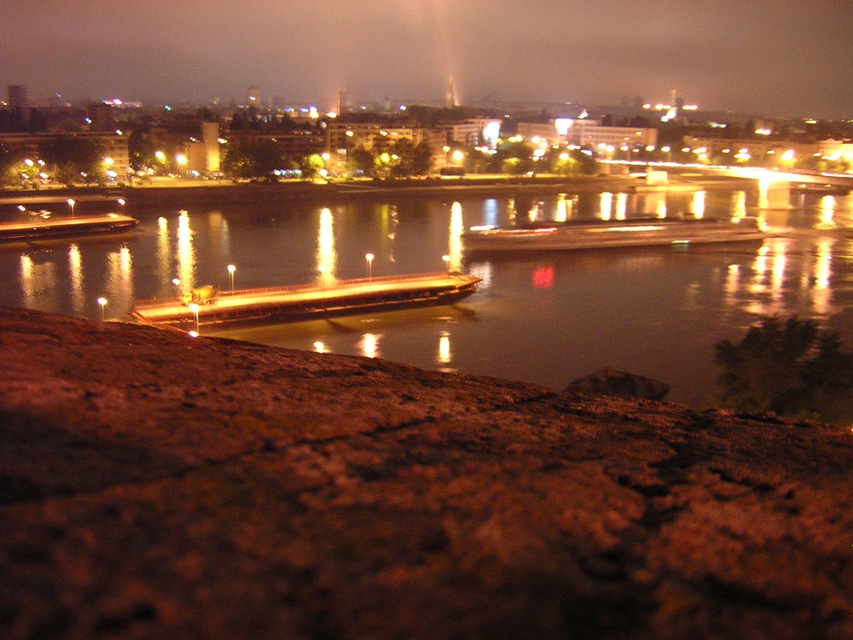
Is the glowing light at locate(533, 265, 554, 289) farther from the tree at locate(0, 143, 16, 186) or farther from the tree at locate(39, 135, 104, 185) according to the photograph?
the tree at locate(0, 143, 16, 186)

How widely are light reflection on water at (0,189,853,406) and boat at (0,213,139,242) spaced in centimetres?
35

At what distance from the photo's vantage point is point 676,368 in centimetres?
461

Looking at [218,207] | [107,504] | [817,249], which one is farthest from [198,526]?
[218,207]

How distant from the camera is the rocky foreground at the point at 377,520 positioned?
0.53m

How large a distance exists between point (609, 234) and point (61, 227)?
7115mm

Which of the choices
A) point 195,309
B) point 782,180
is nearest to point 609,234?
point 195,309

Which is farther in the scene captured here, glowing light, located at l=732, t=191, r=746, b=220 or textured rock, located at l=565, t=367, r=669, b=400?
glowing light, located at l=732, t=191, r=746, b=220

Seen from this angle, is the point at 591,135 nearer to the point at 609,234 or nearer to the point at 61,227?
the point at 609,234

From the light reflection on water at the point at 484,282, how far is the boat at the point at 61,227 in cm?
35

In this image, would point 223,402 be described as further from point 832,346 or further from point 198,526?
point 832,346

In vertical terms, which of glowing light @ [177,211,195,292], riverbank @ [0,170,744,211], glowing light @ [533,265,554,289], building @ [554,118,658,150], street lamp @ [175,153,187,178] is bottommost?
glowing light @ [533,265,554,289]

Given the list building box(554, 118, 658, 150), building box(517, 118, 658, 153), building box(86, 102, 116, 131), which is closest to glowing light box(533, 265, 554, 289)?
building box(86, 102, 116, 131)

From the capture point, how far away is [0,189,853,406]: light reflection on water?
4938 millimetres

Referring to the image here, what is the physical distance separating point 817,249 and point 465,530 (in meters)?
10.5
